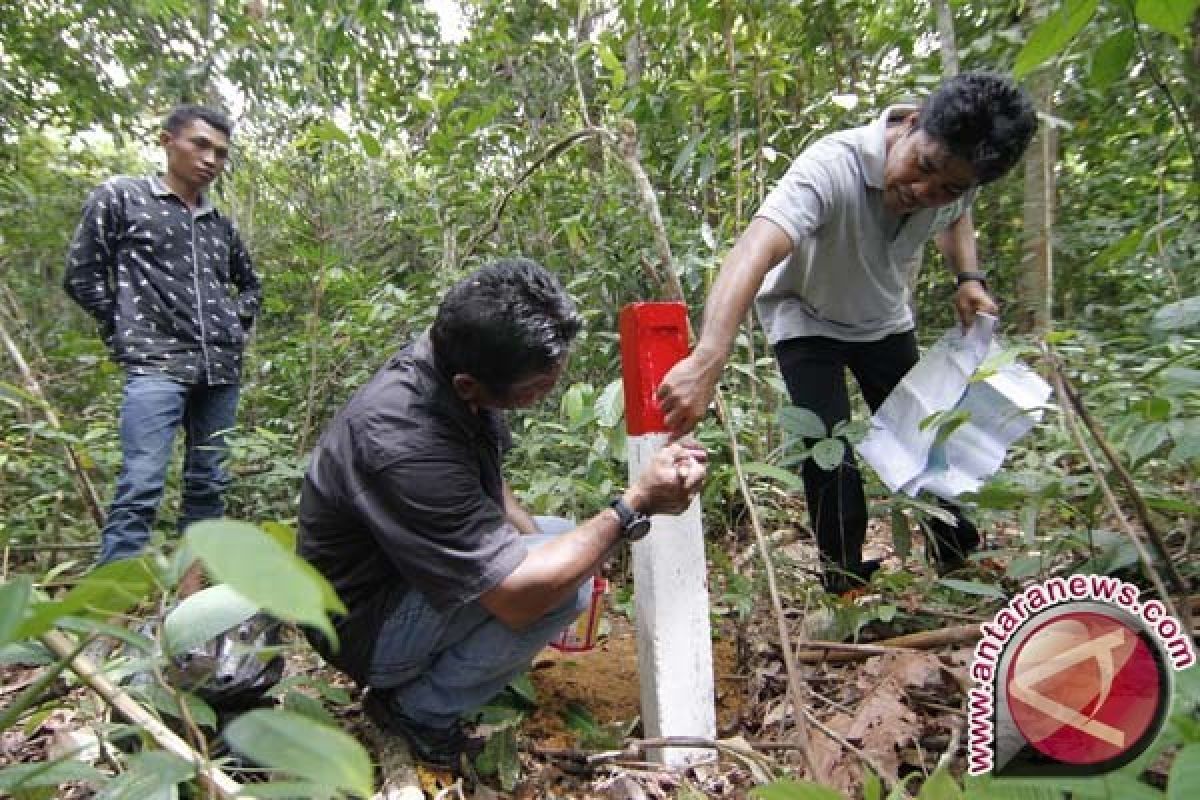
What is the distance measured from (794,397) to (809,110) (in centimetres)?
122

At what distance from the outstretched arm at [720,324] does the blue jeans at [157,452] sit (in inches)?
74.9

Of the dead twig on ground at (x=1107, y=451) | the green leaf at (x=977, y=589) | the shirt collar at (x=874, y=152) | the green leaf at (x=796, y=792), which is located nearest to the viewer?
the green leaf at (x=796, y=792)

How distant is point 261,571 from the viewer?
395mm

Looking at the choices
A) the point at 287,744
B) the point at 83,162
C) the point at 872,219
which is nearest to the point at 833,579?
the point at 872,219

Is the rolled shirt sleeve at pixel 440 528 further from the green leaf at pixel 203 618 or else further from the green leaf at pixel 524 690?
the green leaf at pixel 203 618

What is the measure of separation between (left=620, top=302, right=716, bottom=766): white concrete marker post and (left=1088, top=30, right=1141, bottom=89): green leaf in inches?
31.8

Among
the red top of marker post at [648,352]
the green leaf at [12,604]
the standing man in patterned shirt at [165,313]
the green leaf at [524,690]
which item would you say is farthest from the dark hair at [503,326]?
the standing man in patterned shirt at [165,313]

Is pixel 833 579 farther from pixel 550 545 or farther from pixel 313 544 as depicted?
pixel 313 544

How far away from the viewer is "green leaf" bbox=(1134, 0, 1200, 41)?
892 millimetres

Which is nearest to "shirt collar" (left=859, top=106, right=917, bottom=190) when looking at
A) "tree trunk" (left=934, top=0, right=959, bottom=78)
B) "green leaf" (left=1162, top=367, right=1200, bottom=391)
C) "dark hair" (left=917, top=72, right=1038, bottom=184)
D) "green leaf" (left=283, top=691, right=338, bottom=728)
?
"dark hair" (left=917, top=72, right=1038, bottom=184)

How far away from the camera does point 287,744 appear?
1.57 ft

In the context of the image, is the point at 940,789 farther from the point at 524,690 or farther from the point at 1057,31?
the point at 524,690

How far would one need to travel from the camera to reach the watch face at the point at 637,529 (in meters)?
1.46

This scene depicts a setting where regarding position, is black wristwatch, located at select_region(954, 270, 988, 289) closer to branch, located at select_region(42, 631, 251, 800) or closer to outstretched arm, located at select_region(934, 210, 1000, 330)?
outstretched arm, located at select_region(934, 210, 1000, 330)
